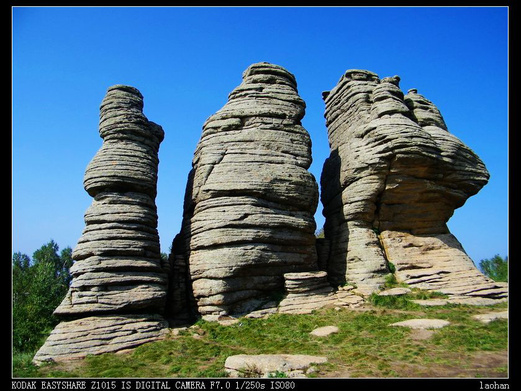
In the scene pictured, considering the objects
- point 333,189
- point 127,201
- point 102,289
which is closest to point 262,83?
point 333,189

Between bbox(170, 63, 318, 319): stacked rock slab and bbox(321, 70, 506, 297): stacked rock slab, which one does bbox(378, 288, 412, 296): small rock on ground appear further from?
bbox(170, 63, 318, 319): stacked rock slab

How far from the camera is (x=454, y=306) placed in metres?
14.8

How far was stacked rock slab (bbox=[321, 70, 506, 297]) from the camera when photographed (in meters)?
18.5

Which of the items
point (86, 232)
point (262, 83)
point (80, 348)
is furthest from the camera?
point (262, 83)

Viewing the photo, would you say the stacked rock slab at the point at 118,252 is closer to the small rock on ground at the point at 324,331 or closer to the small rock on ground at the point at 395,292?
the small rock on ground at the point at 324,331

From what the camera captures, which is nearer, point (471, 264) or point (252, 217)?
point (252, 217)

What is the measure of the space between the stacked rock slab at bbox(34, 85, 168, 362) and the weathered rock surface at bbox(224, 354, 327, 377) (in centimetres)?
529

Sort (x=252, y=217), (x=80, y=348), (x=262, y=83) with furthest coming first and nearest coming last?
(x=262, y=83) → (x=252, y=217) → (x=80, y=348)

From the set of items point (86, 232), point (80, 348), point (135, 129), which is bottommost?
point (80, 348)

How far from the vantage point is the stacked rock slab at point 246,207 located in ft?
52.8

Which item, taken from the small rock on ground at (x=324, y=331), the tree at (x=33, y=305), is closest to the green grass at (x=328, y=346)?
the small rock on ground at (x=324, y=331)

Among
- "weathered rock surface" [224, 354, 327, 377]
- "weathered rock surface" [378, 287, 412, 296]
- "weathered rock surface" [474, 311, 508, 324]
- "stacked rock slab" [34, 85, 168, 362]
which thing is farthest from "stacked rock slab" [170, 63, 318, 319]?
"weathered rock surface" [474, 311, 508, 324]

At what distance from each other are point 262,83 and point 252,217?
31.0ft
